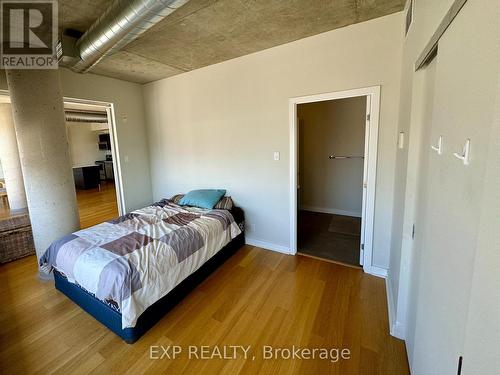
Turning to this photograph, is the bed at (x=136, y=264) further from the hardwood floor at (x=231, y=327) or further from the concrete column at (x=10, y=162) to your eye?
the concrete column at (x=10, y=162)

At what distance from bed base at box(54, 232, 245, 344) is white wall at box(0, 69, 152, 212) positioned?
189 cm

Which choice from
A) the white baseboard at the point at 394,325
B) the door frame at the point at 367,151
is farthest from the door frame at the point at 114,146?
the white baseboard at the point at 394,325

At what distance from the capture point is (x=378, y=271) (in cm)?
255

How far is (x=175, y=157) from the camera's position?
394 centimetres

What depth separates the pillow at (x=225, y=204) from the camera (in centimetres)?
323

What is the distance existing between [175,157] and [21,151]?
1.92 metres

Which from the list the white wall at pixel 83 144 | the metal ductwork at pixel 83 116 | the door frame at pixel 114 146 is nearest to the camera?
the door frame at pixel 114 146

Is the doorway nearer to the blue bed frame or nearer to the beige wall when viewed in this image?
the blue bed frame

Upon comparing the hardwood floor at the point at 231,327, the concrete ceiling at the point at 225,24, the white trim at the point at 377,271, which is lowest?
the hardwood floor at the point at 231,327

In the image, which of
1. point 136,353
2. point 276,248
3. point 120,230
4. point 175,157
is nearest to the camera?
point 136,353

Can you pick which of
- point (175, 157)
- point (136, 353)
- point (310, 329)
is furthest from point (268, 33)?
point (136, 353)

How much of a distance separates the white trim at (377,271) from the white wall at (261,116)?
5cm

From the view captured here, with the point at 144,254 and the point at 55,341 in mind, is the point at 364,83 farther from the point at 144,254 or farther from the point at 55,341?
the point at 55,341

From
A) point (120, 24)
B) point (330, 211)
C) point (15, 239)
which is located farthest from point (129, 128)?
point (330, 211)
